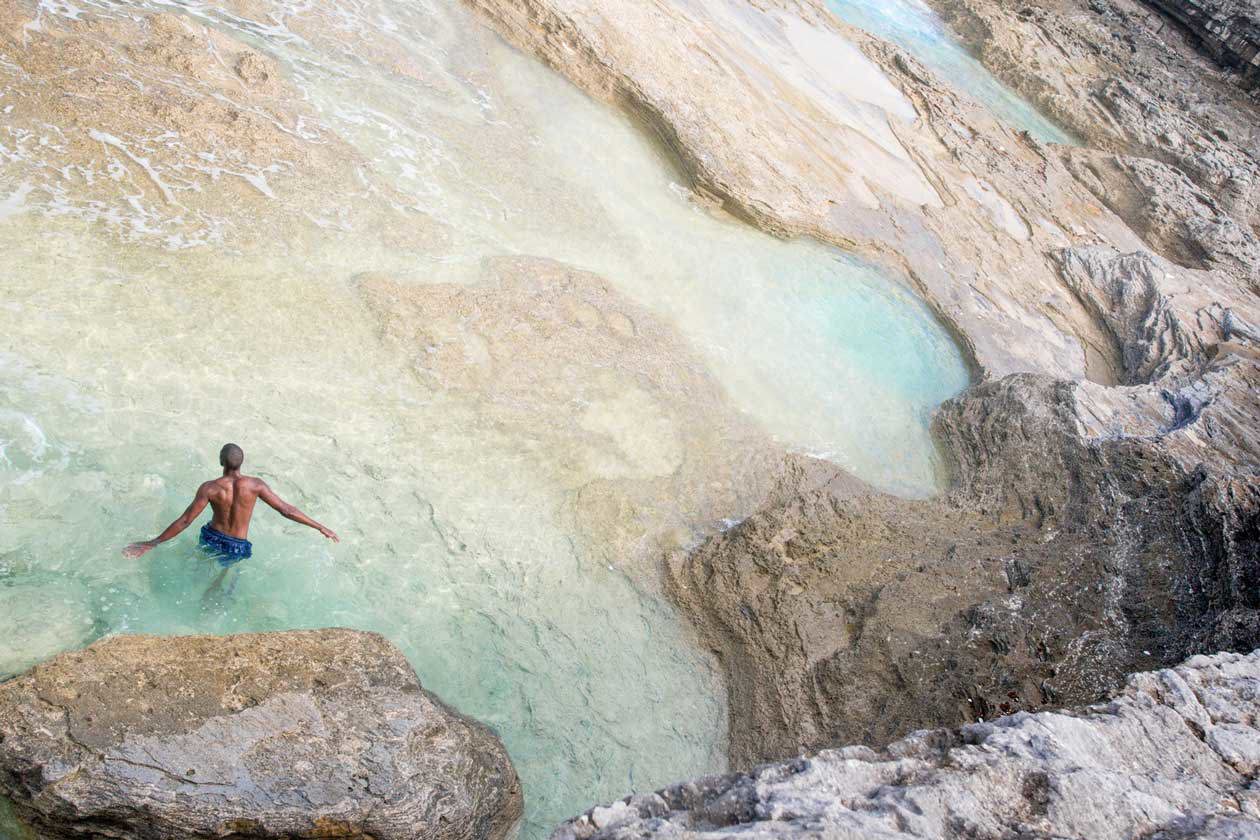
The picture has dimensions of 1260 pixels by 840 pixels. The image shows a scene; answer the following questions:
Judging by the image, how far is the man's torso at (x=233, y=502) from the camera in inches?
164

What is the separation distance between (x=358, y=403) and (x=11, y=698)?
2.64 metres

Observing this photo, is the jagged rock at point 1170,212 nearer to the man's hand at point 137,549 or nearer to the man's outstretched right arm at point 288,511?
the man's outstretched right arm at point 288,511

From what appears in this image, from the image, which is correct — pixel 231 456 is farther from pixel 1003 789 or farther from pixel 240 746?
pixel 1003 789

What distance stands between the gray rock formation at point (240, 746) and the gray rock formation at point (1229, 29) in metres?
18.9

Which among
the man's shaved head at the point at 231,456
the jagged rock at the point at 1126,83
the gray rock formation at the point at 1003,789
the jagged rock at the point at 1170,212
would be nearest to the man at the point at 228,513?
the man's shaved head at the point at 231,456

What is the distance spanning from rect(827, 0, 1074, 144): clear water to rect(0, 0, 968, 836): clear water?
7.02 m

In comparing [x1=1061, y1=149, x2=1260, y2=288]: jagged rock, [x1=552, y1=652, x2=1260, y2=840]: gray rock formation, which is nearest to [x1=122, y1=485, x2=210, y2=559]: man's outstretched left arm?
[x1=552, y1=652, x2=1260, y2=840]: gray rock formation

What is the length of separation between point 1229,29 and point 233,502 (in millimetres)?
19786

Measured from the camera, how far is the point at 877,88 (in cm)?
1110

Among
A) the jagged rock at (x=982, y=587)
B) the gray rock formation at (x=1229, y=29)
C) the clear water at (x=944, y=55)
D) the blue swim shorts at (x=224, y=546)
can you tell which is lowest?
the blue swim shorts at (x=224, y=546)

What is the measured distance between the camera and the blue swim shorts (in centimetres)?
429

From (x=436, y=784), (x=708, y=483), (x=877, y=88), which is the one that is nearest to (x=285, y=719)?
(x=436, y=784)

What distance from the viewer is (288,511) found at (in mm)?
4348

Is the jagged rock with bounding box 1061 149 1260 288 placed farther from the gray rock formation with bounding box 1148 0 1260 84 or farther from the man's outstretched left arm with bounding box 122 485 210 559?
the man's outstretched left arm with bounding box 122 485 210 559
